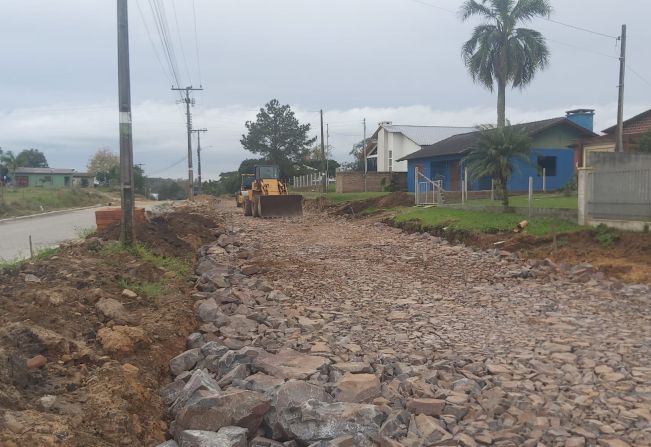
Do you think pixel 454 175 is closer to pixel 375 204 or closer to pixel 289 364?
pixel 375 204

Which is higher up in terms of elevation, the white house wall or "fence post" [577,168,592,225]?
the white house wall

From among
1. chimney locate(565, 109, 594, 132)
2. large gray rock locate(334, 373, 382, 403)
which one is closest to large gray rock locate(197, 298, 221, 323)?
large gray rock locate(334, 373, 382, 403)

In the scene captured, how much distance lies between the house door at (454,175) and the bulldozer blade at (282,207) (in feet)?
37.2

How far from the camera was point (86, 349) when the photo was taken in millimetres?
5840

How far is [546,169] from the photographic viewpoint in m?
33.2

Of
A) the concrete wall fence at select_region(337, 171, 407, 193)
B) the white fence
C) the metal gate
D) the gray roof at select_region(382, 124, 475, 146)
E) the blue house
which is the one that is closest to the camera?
the metal gate

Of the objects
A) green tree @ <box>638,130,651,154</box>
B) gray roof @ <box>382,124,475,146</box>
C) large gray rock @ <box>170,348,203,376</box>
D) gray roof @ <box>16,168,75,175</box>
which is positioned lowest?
large gray rock @ <box>170,348,203,376</box>

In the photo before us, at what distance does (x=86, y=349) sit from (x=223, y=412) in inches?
73.3

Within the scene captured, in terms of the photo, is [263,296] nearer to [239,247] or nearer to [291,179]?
[239,247]

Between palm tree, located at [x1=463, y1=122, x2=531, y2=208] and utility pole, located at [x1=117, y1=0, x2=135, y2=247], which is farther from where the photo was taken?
palm tree, located at [x1=463, y1=122, x2=531, y2=208]

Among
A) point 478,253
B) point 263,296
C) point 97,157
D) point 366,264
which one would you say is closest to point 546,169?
point 478,253

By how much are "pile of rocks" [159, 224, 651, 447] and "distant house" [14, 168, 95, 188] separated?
84.0 m

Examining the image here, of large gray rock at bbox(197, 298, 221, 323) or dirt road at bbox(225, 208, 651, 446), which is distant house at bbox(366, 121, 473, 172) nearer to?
dirt road at bbox(225, 208, 651, 446)

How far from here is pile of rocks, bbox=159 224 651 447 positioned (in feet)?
15.9
